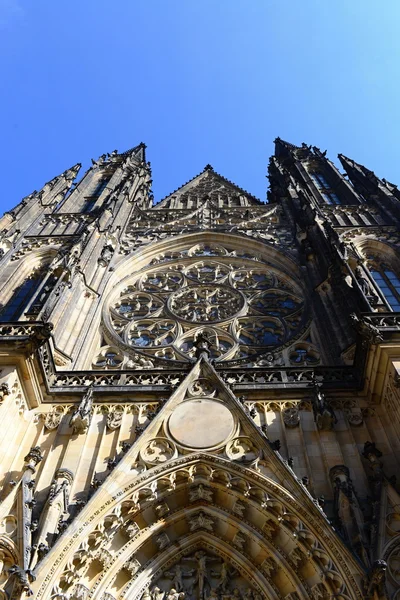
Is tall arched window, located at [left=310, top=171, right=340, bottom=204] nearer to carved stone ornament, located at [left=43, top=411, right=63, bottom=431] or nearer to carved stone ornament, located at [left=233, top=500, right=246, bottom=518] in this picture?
carved stone ornament, located at [left=43, top=411, right=63, bottom=431]

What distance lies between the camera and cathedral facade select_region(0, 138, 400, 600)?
7574 mm

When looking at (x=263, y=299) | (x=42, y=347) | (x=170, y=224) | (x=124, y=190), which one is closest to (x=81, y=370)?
(x=42, y=347)

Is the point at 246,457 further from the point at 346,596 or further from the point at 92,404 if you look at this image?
the point at 92,404

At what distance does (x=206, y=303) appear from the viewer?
15.0 m

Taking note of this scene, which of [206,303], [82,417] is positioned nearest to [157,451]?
[82,417]

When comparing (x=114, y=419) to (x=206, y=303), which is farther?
(x=206, y=303)

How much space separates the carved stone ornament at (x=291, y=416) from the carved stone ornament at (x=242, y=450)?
3.33ft

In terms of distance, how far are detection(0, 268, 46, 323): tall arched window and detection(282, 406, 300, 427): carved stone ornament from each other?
7.39 m

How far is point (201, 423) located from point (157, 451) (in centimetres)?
95

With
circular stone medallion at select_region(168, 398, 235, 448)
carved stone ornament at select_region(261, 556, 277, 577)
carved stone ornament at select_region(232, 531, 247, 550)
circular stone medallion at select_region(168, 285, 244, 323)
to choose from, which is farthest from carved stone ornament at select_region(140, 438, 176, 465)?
circular stone medallion at select_region(168, 285, 244, 323)

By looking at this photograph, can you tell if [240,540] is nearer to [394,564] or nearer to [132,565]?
[132,565]

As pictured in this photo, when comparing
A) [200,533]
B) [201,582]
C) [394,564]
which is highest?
[200,533]

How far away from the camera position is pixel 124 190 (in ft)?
75.0

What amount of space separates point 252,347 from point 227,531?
5.26 metres
